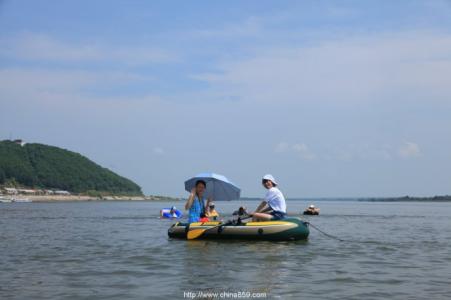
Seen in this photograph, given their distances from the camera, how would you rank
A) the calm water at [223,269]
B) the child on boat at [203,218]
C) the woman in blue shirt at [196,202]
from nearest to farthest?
the calm water at [223,269]
the woman in blue shirt at [196,202]
the child on boat at [203,218]

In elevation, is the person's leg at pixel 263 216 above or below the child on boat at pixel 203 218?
above

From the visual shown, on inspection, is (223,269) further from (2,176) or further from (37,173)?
(37,173)

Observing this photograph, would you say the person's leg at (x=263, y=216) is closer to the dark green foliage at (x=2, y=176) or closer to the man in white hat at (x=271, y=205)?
the man in white hat at (x=271, y=205)

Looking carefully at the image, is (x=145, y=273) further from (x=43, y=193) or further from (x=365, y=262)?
→ (x=43, y=193)

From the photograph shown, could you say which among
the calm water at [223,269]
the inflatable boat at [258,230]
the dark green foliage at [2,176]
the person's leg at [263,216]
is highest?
the dark green foliage at [2,176]

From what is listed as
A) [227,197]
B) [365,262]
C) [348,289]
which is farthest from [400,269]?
[227,197]

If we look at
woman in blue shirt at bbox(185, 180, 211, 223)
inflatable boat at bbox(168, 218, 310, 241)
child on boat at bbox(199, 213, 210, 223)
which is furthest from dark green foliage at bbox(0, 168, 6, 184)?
inflatable boat at bbox(168, 218, 310, 241)

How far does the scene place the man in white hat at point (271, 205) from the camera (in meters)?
18.0

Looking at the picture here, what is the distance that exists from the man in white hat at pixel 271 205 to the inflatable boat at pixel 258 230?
0.29 metres

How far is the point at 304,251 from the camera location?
16.6 metres

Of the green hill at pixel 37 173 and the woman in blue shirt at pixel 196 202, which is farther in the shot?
the green hill at pixel 37 173

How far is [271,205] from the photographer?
18.9 meters

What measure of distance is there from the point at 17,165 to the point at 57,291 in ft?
602

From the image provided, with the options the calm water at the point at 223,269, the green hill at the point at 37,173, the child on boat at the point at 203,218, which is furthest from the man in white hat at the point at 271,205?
the green hill at the point at 37,173
